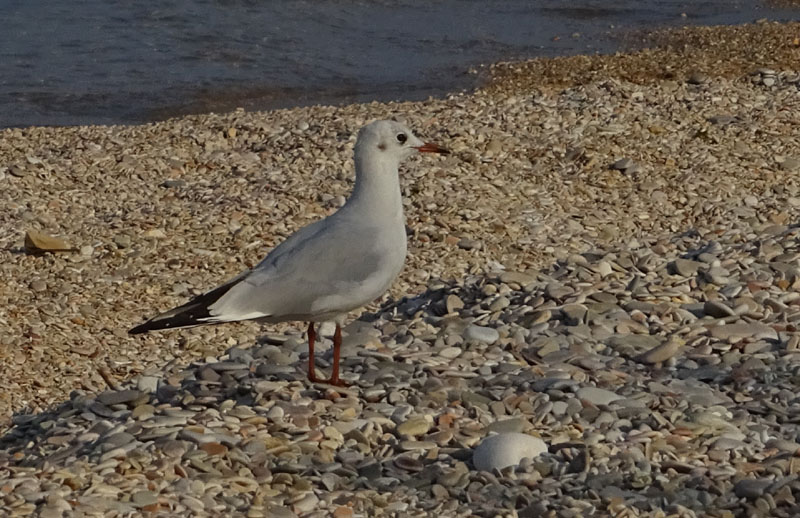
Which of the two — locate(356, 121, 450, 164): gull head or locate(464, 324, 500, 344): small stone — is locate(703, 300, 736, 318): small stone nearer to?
locate(464, 324, 500, 344): small stone

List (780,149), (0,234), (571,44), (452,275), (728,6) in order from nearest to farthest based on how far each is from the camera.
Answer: (452,275)
(0,234)
(780,149)
(571,44)
(728,6)

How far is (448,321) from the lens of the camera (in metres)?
6.27

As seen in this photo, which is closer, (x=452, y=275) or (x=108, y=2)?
(x=452, y=275)

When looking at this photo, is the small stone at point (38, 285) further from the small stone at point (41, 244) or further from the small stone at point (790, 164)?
the small stone at point (790, 164)

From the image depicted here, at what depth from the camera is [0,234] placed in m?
8.72

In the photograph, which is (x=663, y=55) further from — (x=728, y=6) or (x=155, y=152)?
(x=155, y=152)

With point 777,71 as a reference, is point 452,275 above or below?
below

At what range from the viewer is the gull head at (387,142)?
5395 mm

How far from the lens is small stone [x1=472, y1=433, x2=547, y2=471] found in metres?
4.45

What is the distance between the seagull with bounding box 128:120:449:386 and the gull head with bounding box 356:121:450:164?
0.30ft

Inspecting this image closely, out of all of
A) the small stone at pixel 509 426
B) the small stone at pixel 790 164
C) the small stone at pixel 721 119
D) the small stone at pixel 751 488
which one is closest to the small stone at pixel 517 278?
the small stone at pixel 509 426

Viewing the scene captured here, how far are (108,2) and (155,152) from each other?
9.60 m


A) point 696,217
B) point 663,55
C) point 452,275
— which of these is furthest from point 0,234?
point 663,55

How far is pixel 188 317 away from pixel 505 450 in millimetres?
1368
